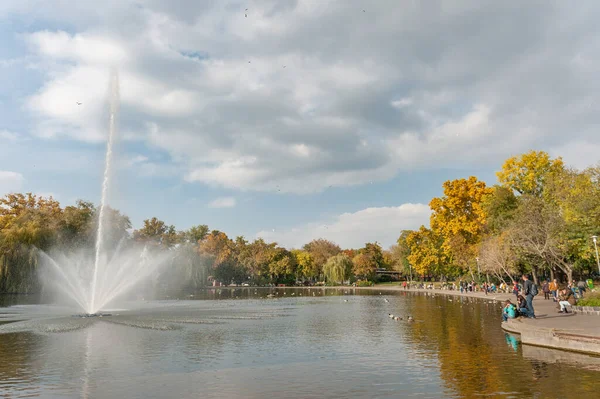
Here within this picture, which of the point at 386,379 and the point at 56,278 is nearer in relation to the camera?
the point at 386,379

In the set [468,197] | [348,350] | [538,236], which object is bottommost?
[348,350]

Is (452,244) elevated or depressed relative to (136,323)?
elevated

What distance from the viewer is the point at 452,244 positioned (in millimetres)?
61625

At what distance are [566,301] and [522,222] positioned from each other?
19.4 meters

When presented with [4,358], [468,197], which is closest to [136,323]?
[4,358]

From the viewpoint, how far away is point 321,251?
14075 cm

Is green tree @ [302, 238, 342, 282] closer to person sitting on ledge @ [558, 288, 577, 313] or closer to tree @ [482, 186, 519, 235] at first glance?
Answer: tree @ [482, 186, 519, 235]

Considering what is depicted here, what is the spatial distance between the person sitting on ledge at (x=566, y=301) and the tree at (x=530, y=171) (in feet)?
88.7

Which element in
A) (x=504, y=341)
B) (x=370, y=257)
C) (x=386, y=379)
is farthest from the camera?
(x=370, y=257)

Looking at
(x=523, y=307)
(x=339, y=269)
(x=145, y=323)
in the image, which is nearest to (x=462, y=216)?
(x=523, y=307)

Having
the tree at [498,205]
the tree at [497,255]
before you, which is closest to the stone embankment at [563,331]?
the tree at [497,255]

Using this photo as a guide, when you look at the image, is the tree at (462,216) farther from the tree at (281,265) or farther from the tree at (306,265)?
the tree at (306,265)

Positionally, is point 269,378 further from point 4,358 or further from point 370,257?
point 370,257

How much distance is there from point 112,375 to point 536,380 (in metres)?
13.6
